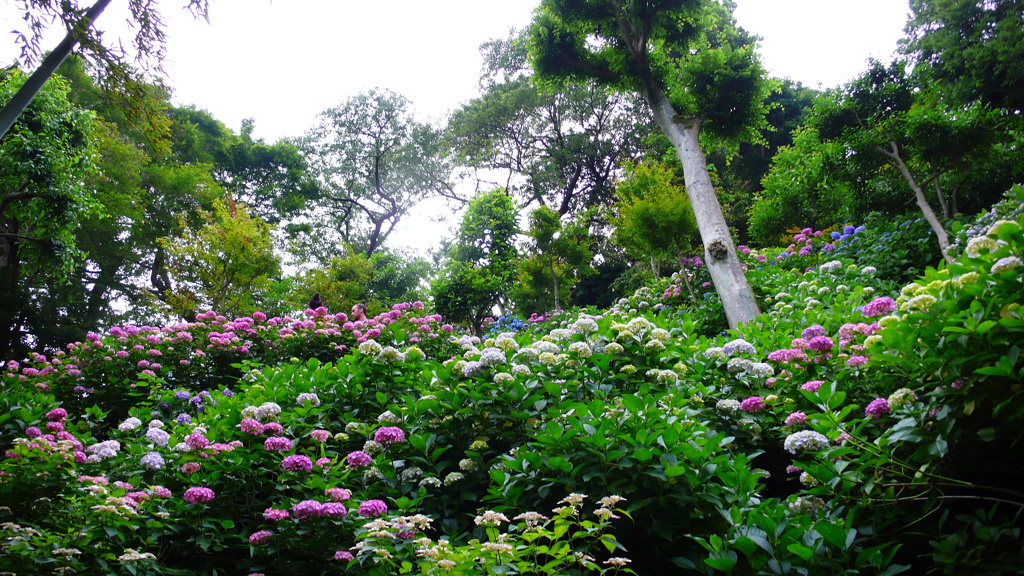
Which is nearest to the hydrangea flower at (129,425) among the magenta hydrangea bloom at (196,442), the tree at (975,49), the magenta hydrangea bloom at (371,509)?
the magenta hydrangea bloom at (196,442)

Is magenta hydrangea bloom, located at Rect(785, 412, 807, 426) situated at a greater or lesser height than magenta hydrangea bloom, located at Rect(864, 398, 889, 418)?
greater

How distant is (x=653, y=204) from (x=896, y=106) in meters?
4.31

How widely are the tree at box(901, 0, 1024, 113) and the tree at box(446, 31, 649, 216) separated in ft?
25.0

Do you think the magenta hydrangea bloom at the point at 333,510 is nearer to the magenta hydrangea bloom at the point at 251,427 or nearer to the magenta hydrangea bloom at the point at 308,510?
the magenta hydrangea bloom at the point at 308,510

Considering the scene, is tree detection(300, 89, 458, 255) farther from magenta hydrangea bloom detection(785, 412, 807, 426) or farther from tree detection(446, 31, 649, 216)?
magenta hydrangea bloom detection(785, 412, 807, 426)

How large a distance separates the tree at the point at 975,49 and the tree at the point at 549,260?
8.19 metres

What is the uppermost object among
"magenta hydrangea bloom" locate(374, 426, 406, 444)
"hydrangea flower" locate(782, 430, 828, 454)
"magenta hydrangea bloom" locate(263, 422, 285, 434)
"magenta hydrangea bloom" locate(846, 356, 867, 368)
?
"magenta hydrangea bloom" locate(263, 422, 285, 434)

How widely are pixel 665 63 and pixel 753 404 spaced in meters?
7.32

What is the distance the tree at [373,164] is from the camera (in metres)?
21.6

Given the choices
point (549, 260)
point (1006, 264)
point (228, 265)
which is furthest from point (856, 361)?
point (228, 265)

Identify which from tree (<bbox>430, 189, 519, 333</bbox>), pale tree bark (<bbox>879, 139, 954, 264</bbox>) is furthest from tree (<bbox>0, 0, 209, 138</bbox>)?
pale tree bark (<bbox>879, 139, 954, 264</bbox>)

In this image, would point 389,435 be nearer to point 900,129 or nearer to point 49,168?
point 49,168

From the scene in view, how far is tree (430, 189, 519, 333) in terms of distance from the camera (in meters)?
10.2

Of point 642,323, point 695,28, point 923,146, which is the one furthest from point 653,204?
point 642,323
